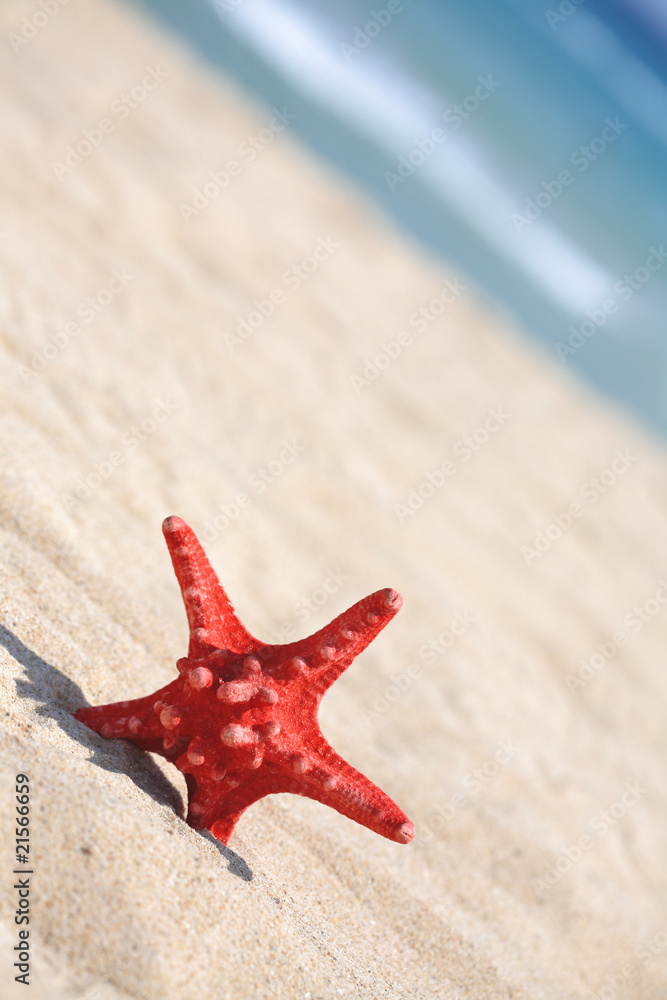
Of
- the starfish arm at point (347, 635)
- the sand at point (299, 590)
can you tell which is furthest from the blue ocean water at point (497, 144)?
the starfish arm at point (347, 635)

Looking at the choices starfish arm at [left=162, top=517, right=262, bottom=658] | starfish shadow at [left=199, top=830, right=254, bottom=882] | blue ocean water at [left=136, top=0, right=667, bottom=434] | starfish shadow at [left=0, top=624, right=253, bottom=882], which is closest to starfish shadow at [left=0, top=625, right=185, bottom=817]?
starfish shadow at [left=0, top=624, right=253, bottom=882]

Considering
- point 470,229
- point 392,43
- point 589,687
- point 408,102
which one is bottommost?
point 589,687

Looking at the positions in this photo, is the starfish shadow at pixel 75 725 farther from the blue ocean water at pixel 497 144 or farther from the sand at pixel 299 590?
the blue ocean water at pixel 497 144

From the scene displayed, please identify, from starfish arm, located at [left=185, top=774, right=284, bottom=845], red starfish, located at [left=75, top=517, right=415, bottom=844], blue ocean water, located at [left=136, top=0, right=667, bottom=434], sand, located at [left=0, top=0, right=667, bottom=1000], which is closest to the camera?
sand, located at [left=0, top=0, right=667, bottom=1000]

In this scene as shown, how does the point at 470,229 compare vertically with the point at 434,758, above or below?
above

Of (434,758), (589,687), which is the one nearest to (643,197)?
(589,687)

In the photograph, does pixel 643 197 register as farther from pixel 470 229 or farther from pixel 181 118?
pixel 181 118

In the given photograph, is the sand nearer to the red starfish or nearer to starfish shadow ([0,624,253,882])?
starfish shadow ([0,624,253,882])
